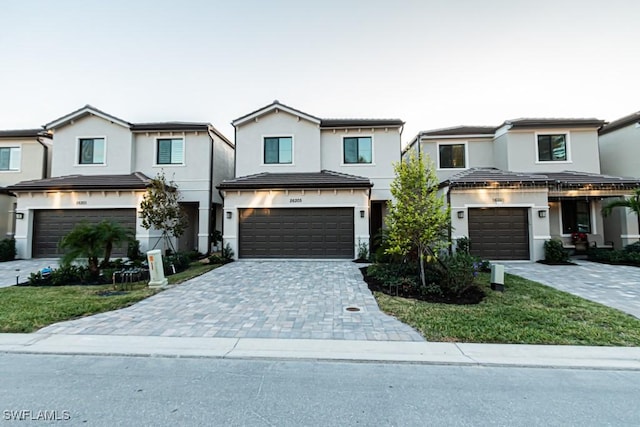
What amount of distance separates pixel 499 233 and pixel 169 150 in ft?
56.2

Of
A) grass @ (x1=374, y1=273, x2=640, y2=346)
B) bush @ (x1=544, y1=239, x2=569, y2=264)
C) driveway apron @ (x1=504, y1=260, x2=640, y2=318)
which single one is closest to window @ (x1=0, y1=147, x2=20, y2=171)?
grass @ (x1=374, y1=273, x2=640, y2=346)

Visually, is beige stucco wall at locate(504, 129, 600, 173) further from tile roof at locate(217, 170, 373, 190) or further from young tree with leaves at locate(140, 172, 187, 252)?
young tree with leaves at locate(140, 172, 187, 252)

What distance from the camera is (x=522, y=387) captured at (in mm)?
3328

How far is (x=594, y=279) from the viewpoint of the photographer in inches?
370

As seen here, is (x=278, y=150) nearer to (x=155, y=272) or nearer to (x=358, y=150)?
(x=358, y=150)

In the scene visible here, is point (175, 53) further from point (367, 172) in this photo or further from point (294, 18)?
point (367, 172)

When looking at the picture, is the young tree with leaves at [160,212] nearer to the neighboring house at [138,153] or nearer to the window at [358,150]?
the neighboring house at [138,153]

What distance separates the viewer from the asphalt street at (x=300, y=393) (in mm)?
2750

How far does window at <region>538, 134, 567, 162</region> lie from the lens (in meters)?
15.5

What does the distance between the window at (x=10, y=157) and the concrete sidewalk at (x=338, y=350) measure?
1758cm

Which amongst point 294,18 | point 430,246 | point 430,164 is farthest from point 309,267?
point 294,18

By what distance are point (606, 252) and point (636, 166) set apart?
240 inches

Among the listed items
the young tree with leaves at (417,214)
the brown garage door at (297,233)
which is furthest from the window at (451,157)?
the young tree with leaves at (417,214)

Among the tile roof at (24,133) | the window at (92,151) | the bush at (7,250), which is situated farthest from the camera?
the tile roof at (24,133)
